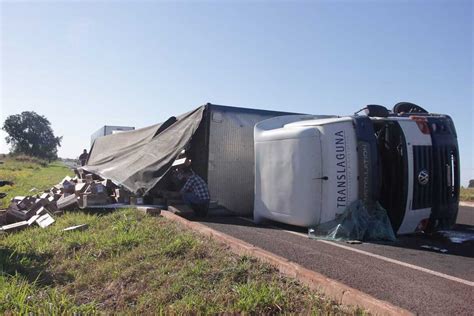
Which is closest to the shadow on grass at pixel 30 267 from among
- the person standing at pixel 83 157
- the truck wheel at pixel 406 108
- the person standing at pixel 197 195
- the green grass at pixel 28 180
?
the person standing at pixel 197 195

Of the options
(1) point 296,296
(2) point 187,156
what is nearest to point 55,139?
(2) point 187,156

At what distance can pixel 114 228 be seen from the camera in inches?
273

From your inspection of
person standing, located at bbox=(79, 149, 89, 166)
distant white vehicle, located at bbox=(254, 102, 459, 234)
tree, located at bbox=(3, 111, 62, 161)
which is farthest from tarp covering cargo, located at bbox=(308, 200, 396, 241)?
tree, located at bbox=(3, 111, 62, 161)

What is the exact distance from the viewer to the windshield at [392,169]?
6.16 m

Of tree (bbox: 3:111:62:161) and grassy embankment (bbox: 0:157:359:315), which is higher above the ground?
tree (bbox: 3:111:62:161)

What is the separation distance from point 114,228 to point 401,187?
15.0ft

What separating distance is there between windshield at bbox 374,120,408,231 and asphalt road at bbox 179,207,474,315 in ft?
1.67

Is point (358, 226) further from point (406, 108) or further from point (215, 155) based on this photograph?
point (215, 155)

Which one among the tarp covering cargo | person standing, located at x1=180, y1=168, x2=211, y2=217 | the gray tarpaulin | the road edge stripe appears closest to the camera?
the road edge stripe

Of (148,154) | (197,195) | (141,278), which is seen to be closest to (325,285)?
(141,278)

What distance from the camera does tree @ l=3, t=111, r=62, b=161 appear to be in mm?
80750

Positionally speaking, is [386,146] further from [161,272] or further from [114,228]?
[114,228]

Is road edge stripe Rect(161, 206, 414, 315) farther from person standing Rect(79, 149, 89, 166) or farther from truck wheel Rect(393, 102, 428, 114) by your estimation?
person standing Rect(79, 149, 89, 166)

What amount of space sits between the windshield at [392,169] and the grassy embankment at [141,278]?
9.21 ft
